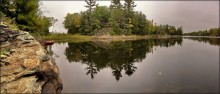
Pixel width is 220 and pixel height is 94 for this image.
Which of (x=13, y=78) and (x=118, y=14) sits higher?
(x=118, y=14)

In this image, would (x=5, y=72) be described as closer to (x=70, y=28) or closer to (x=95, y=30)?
(x=95, y=30)

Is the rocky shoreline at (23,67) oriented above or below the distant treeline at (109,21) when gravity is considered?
below

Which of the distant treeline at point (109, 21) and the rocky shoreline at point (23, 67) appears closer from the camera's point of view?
the rocky shoreline at point (23, 67)

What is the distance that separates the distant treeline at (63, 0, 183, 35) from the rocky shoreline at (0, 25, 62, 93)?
282 feet

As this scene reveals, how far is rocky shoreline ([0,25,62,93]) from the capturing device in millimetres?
9688

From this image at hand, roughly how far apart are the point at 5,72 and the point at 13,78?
1.36 ft

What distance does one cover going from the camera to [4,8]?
1222 inches

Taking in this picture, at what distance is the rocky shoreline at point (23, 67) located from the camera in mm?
9688

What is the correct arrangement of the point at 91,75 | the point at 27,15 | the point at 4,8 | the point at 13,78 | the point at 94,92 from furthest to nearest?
the point at 27,15, the point at 4,8, the point at 91,75, the point at 94,92, the point at 13,78

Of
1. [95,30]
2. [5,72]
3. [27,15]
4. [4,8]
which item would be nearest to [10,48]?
[5,72]

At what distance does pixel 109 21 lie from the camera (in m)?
103

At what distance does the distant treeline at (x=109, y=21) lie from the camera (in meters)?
101

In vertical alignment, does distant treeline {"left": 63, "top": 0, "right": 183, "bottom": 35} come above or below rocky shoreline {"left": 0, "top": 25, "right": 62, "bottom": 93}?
above

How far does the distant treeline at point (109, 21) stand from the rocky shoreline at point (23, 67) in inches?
3378
